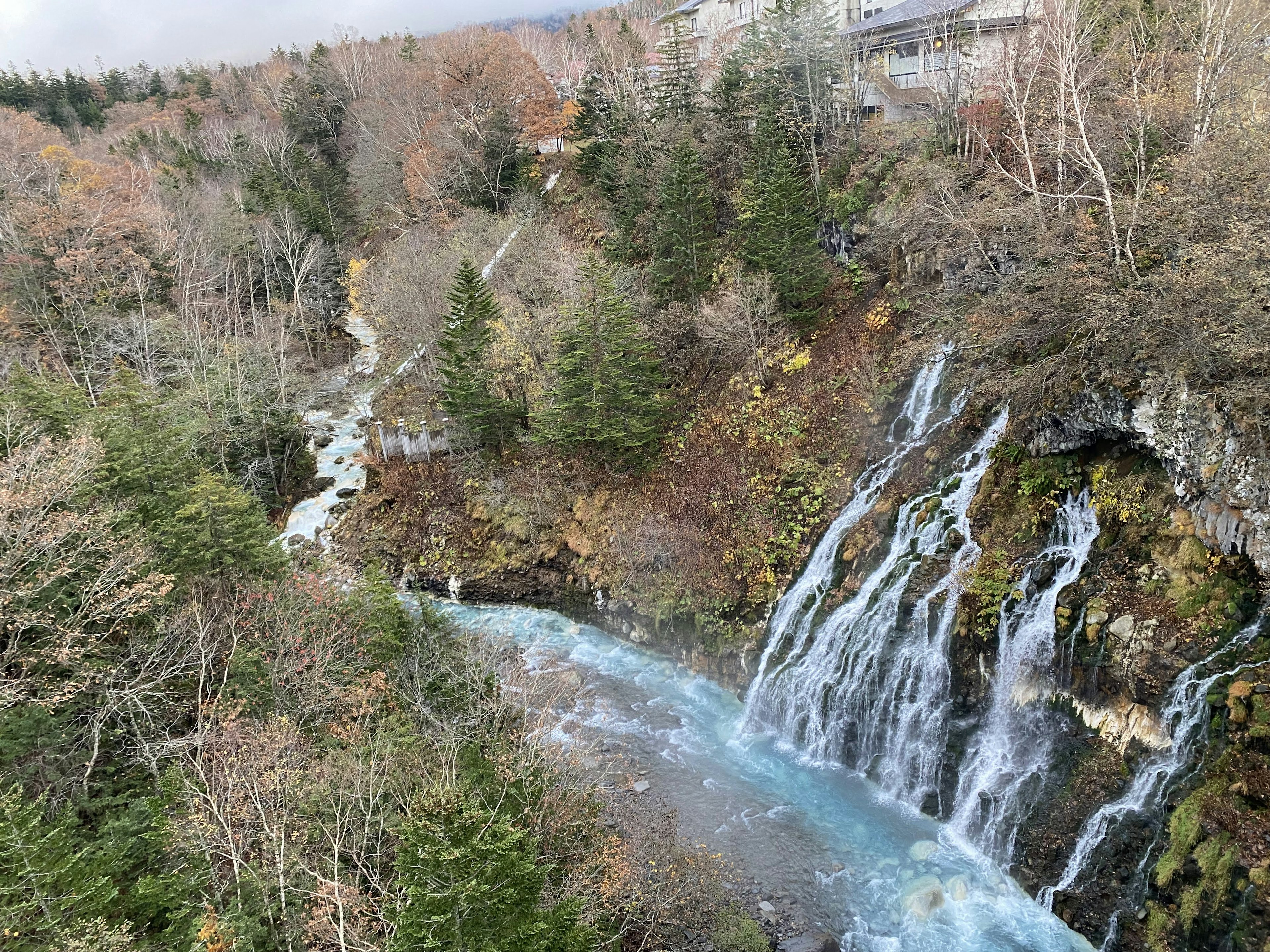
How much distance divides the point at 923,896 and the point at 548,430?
63.9ft

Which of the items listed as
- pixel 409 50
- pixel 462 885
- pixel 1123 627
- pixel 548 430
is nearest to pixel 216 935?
pixel 462 885

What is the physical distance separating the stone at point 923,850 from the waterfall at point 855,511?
6.20 m

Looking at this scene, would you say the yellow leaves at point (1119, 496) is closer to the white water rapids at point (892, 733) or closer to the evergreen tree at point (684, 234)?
the white water rapids at point (892, 733)

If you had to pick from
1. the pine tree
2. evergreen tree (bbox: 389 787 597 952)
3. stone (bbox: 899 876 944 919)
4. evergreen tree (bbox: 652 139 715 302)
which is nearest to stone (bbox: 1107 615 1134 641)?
stone (bbox: 899 876 944 919)

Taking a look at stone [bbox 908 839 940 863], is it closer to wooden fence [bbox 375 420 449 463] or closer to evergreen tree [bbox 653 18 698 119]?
wooden fence [bbox 375 420 449 463]

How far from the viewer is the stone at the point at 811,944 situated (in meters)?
14.5

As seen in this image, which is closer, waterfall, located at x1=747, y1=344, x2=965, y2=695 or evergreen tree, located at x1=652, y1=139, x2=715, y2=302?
waterfall, located at x1=747, y1=344, x2=965, y2=695

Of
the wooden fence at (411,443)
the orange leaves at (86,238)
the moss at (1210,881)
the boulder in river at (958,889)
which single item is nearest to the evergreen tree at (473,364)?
the wooden fence at (411,443)

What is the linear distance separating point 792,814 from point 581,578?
12776mm

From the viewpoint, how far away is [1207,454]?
14.0 meters

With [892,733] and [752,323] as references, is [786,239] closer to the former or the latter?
[752,323]

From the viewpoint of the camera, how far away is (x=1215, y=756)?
42.2ft

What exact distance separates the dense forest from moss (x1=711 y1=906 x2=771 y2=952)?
0.32ft

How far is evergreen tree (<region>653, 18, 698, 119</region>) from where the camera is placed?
37.9m
